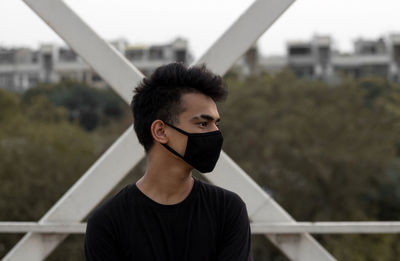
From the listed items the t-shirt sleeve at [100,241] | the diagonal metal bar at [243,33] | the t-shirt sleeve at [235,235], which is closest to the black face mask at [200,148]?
the t-shirt sleeve at [235,235]

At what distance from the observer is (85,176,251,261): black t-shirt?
1572 mm

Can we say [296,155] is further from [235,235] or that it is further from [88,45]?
[235,235]

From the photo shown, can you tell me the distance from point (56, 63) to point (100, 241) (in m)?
46.5

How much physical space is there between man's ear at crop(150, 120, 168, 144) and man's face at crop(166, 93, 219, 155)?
0.04 feet

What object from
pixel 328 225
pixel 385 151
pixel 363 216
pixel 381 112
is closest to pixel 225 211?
pixel 328 225

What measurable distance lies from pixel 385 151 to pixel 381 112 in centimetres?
215

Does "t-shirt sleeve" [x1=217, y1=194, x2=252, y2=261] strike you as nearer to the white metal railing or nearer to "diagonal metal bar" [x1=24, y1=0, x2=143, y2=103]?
the white metal railing

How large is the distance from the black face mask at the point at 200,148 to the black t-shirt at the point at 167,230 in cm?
10

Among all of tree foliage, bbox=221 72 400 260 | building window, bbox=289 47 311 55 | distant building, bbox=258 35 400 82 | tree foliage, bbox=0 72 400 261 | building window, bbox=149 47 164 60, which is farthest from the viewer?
→ building window, bbox=289 47 311 55

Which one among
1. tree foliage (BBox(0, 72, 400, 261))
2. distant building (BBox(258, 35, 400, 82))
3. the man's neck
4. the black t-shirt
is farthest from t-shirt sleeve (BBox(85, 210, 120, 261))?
distant building (BBox(258, 35, 400, 82))

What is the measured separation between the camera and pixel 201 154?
1.59 metres

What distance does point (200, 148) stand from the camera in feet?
5.19

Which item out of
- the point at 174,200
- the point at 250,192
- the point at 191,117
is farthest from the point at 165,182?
the point at 250,192

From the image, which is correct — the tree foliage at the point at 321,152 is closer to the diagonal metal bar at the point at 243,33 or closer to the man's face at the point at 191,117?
the diagonal metal bar at the point at 243,33
